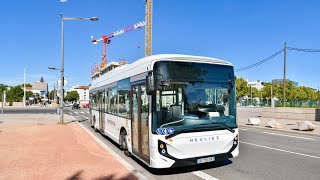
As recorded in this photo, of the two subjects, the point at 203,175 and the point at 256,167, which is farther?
the point at 256,167

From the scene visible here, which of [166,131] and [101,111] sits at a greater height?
[101,111]

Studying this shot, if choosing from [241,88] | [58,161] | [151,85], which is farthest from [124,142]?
[241,88]

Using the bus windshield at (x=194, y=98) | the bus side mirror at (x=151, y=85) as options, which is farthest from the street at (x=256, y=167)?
the bus side mirror at (x=151, y=85)

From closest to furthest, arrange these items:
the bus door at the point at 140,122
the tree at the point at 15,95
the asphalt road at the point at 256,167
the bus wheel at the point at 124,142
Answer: the asphalt road at the point at 256,167
the bus door at the point at 140,122
the bus wheel at the point at 124,142
the tree at the point at 15,95

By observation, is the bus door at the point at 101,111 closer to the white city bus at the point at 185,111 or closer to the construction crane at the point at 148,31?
the white city bus at the point at 185,111

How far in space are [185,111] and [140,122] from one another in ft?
4.62

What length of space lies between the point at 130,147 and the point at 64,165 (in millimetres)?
1877

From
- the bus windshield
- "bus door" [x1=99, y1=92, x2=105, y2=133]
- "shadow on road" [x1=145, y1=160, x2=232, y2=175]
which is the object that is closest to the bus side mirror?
the bus windshield

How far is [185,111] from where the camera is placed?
6.66 meters

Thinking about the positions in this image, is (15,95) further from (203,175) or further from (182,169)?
(203,175)

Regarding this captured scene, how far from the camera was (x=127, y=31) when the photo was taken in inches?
4227

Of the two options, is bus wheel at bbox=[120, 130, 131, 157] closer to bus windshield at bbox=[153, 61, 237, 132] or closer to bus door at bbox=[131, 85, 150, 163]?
bus door at bbox=[131, 85, 150, 163]

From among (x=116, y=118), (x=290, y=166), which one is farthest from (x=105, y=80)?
(x=290, y=166)

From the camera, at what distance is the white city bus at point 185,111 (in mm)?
6484
